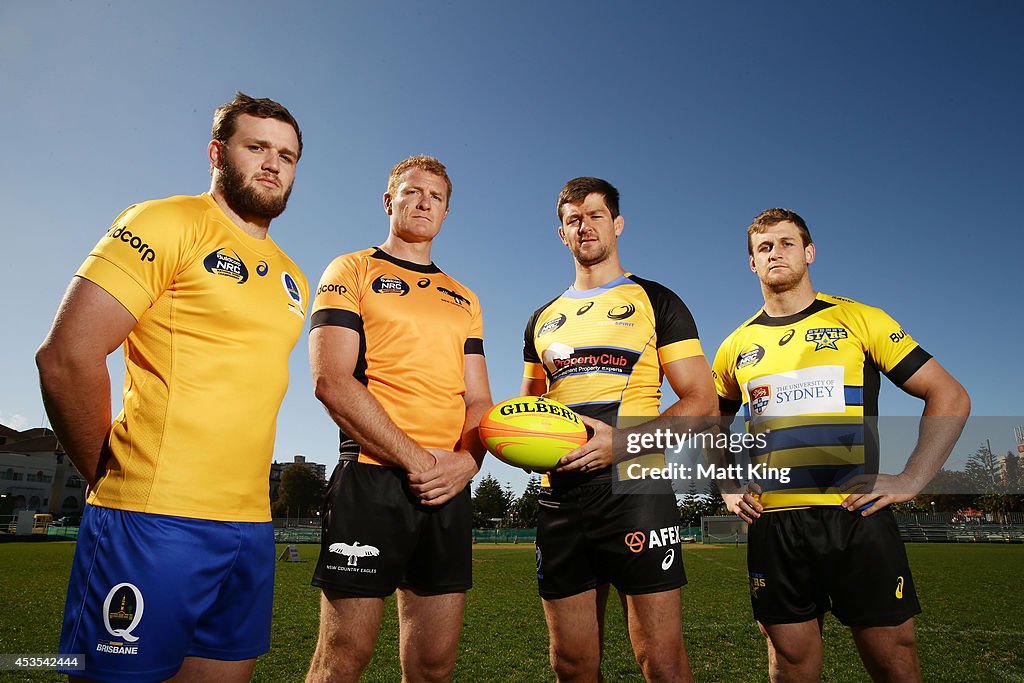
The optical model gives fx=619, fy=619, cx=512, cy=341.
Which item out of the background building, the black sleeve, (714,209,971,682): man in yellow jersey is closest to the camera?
(714,209,971,682): man in yellow jersey

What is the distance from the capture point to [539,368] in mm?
4570

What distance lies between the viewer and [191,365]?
2.54 meters

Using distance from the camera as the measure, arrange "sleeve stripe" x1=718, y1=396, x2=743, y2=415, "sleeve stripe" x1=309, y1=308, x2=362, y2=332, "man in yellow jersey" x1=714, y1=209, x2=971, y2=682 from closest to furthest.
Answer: "sleeve stripe" x1=309, y1=308, x2=362, y2=332 → "man in yellow jersey" x1=714, y1=209, x2=971, y2=682 → "sleeve stripe" x1=718, y1=396, x2=743, y2=415

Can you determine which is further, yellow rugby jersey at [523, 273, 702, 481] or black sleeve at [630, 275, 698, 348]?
black sleeve at [630, 275, 698, 348]

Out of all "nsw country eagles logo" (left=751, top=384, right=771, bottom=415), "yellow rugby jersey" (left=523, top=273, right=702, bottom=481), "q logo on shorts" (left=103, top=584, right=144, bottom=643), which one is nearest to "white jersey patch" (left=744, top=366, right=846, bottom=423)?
"nsw country eagles logo" (left=751, top=384, right=771, bottom=415)

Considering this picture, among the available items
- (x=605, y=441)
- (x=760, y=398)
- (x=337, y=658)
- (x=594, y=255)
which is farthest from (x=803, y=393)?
(x=337, y=658)

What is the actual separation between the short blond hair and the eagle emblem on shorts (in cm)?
215

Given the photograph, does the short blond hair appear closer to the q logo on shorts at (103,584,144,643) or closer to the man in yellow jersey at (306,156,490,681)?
the man in yellow jersey at (306,156,490,681)

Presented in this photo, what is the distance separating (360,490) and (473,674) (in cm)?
547

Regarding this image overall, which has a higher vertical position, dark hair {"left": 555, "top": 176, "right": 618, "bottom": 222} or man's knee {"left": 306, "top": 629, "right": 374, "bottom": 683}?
dark hair {"left": 555, "top": 176, "right": 618, "bottom": 222}

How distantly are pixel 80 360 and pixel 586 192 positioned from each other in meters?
3.12

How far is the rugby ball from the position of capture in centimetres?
354

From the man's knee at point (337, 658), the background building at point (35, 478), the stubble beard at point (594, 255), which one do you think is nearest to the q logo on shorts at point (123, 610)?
the man's knee at point (337, 658)

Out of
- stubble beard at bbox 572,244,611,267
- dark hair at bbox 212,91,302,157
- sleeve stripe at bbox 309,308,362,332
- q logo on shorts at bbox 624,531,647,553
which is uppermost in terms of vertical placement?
dark hair at bbox 212,91,302,157
